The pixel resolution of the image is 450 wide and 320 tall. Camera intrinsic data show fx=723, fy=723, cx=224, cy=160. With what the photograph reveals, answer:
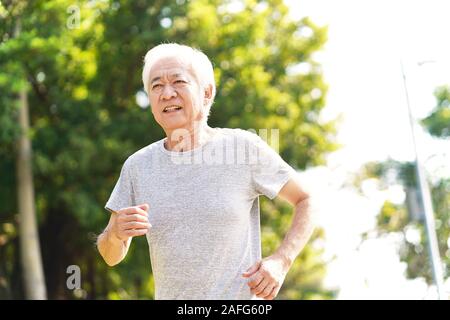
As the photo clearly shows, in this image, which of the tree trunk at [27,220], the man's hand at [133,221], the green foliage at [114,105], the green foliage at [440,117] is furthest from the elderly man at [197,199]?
the green foliage at [440,117]

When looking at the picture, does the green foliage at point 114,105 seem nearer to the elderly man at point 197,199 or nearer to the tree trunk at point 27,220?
the tree trunk at point 27,220

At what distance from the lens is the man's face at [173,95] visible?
5.43 feet

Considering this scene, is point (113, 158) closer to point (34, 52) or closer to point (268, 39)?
point (34, 52)

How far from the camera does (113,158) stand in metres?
11.2

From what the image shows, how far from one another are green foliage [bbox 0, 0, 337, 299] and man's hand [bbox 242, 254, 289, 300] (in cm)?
876

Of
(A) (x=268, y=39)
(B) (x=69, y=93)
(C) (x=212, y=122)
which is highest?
(A) (x=268, y=39)

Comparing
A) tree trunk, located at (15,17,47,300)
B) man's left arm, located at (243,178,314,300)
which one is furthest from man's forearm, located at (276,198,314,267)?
tree trunk, located at (15,17,47,300)

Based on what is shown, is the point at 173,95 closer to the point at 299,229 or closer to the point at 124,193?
the point at 124,193

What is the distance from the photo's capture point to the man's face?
1654 millimetres

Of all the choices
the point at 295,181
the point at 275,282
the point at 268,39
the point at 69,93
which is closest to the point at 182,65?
the point at 295,181

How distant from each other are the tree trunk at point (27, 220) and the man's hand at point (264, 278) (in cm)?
939

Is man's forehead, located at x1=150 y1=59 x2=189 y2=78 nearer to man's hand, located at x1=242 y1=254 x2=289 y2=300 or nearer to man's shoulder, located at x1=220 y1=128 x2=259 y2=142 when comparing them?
man's shoulder, located at x1=220 y1=128 x2=259 y2=142

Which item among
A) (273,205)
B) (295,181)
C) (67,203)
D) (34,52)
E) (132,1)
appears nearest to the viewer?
(295,181)
